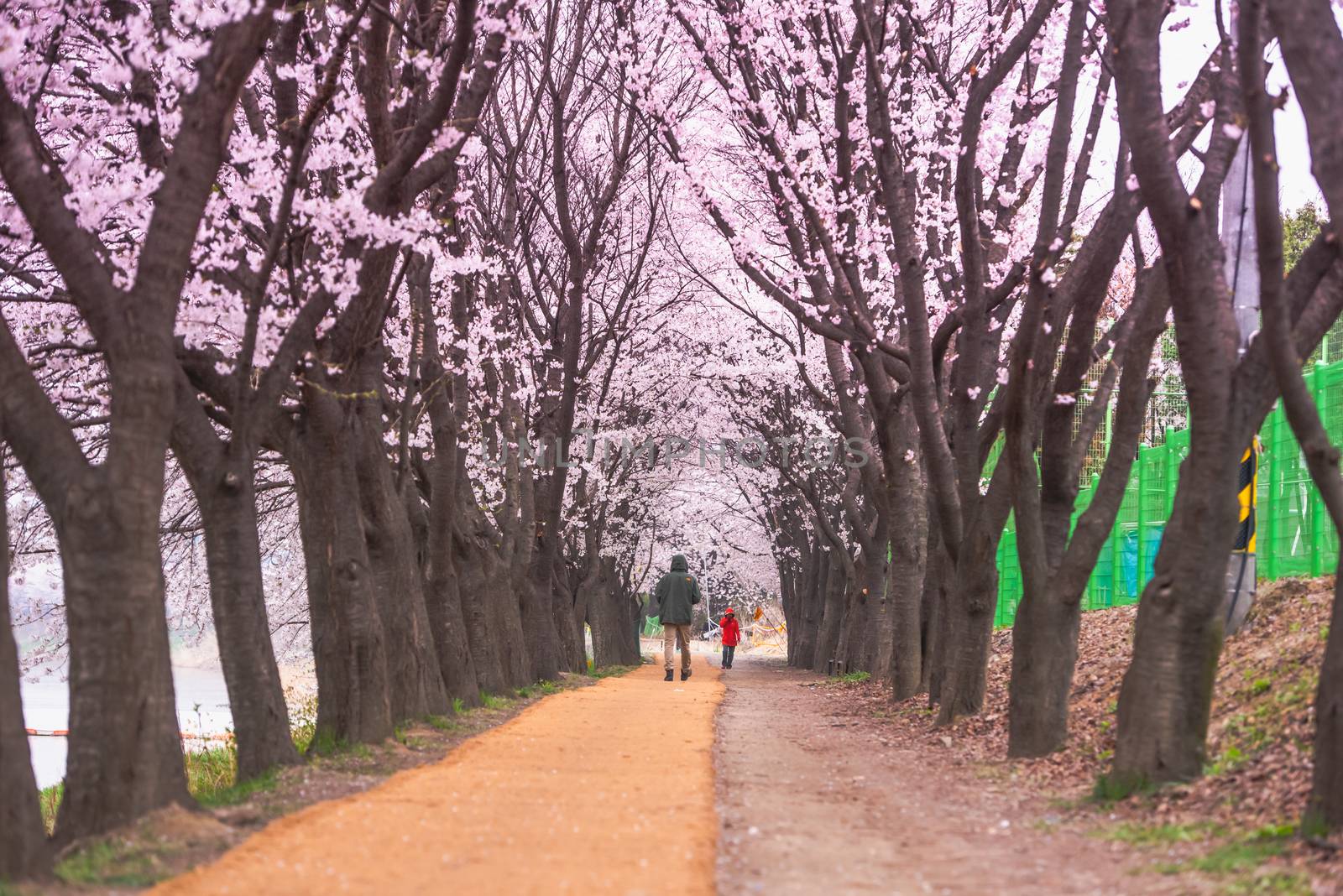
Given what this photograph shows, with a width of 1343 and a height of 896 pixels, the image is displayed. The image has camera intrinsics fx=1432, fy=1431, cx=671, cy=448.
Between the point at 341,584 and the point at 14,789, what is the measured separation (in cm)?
523

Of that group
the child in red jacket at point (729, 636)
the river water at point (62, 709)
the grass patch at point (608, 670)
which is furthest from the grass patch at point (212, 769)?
the child in red jacket at point (729, 636)

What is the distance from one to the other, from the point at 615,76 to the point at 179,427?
12696 mm

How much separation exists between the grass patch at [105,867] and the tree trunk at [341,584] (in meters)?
4.49

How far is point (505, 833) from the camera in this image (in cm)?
685

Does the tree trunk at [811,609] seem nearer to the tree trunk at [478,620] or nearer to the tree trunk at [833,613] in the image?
the tree trunk at [833,613]

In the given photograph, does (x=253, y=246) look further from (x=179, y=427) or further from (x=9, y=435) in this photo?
(x=9, y=435)

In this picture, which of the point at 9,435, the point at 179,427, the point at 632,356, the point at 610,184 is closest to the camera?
the point at 9,435

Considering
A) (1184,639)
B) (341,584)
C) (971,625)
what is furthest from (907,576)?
(1184,639)

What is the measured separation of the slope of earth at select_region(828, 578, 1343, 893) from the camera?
6.35 meters

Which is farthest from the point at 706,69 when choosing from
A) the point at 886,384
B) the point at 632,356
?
the point at 632,356

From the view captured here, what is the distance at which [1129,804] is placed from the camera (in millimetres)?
8195

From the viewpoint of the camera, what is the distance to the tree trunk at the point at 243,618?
9531 millimetres

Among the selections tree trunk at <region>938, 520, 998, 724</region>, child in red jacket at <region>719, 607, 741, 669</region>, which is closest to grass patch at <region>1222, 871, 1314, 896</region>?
tree trunk at <region>938, 520, 998, 724</region>

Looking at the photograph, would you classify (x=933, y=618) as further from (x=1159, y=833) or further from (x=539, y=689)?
(x=1159, y=833)
